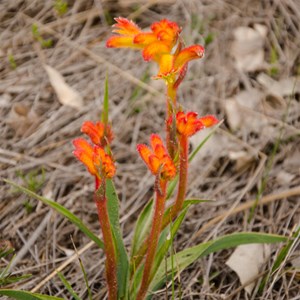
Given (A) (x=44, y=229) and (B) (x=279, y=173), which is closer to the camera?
(A) (x=44, y=229)

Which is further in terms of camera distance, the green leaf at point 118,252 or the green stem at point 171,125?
the green leaf at point 118,252

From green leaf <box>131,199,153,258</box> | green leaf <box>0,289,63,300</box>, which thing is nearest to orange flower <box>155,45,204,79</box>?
green leaf <box>131,199,153,258</box>

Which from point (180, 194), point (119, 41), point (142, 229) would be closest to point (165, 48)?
point (119, 41)

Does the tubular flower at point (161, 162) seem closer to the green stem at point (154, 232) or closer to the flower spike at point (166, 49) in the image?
the green stem at point (154, 232)

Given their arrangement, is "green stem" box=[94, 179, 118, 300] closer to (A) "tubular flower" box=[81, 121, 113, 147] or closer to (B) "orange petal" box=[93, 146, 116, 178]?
(B) "orange petal" box=[93, 146, 116, 178]

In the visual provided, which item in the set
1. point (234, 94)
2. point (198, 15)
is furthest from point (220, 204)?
point (198, 15)

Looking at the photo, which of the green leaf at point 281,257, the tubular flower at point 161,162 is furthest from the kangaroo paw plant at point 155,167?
the green leaf at point 281,257

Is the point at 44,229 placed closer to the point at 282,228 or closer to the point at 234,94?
the point at 282,228
